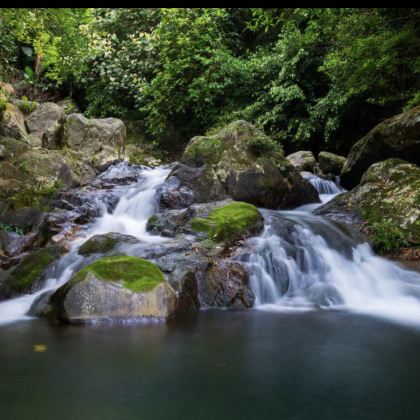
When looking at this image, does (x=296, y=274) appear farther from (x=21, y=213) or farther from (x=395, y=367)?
(x=21, y=213)

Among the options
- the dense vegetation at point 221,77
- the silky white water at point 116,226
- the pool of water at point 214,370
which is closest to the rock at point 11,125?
the dense vegetation at point 221,77

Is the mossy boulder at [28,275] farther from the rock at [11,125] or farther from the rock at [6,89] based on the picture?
the rock at [6,89]

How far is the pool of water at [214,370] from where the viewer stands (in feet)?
11.6

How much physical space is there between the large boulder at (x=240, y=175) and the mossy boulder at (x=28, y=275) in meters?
3.56

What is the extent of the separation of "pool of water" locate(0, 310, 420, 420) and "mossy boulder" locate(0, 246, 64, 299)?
1.25 meters

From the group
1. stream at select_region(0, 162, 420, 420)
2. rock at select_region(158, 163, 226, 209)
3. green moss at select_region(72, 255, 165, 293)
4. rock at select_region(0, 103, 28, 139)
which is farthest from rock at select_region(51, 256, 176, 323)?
rock at select_region(0, 103, 28, 139)

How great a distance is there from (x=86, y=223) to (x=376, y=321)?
20.6 ft

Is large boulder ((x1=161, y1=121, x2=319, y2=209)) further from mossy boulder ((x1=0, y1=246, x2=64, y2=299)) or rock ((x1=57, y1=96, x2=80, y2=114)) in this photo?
rock ((x1=57, y1=96, x2=80, y2=114))

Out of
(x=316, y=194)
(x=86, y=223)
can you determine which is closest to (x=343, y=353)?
(x=86, y=223)

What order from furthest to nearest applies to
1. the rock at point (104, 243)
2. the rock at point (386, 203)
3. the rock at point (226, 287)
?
1. the rock at point (386, 203)
2. the rock at point (104, 243)
3. the rock at point (226, 287)

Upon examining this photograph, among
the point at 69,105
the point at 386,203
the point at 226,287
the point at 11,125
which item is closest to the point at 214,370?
the point at 226,287

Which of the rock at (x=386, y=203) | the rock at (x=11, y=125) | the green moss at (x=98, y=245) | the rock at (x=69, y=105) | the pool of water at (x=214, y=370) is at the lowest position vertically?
the pool of water at (x=214, y=370)
